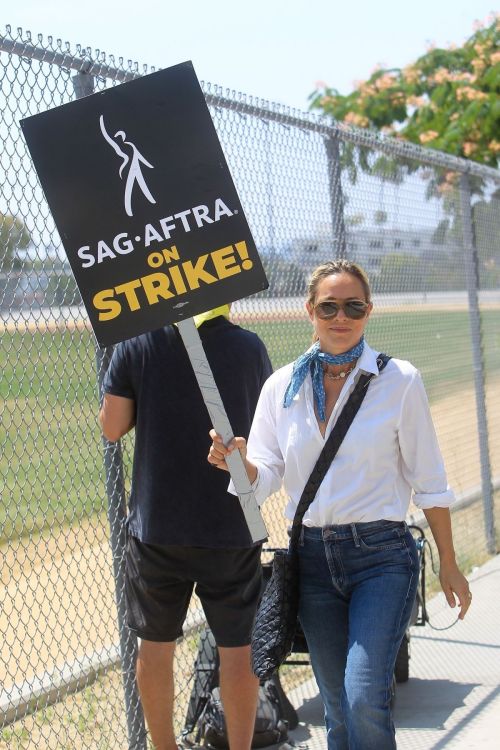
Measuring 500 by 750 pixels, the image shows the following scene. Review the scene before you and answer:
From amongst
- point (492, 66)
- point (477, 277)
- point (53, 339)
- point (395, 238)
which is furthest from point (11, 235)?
point (492, 66)

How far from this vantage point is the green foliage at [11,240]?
12.6 feet

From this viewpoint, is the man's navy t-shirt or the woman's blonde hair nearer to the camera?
the woman's blonde hair

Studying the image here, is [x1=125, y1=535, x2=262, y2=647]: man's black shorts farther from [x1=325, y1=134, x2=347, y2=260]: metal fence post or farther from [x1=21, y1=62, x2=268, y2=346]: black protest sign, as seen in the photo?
[x1=325, y1=134, x2=347, y2=260]: metal fence post

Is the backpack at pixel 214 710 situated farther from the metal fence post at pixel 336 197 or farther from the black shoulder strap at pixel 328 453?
the metal fence post at pixel 336 197

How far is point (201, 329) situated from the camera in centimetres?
408

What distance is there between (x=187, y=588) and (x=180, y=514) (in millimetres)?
364

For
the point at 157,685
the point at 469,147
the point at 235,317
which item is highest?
the point at 235,317

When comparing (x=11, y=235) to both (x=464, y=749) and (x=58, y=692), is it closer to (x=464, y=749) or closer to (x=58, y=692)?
(x=58, y=692)

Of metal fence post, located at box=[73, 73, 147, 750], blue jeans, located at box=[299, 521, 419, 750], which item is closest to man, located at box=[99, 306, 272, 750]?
metal fence post, located at box=[73, 73, 147, 750]

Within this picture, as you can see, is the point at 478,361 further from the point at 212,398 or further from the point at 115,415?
the point at 212,398

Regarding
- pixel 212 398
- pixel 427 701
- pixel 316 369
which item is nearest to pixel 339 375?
pixel 316 369

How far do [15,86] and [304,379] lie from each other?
1.42 metres

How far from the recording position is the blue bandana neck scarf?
12.0 ft

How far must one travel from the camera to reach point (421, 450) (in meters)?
3.57
